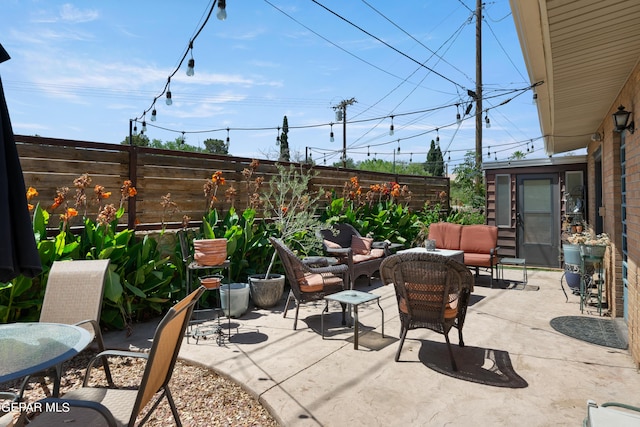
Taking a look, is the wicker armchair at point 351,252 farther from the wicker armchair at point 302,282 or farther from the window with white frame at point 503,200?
the window with white frame at point 503,200

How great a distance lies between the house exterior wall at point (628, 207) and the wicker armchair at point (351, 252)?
2.98 m

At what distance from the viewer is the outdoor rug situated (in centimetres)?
362

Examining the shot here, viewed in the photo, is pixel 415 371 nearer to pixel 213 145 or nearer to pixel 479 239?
pixel 479 239

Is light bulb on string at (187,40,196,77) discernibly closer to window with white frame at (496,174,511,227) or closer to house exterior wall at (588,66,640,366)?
house exterior wall at (588,66,640,366)

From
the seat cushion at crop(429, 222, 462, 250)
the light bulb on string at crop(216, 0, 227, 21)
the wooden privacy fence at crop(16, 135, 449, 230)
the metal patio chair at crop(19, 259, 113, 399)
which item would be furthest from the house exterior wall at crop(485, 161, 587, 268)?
the metal patio chair at crop(19, 259, 113, 399)

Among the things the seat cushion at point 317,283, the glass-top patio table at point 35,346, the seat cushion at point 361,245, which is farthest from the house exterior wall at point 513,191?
the glass-top patio table at point 35,346

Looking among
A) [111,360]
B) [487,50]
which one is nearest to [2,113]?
[111,360]

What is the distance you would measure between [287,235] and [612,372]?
3938mm

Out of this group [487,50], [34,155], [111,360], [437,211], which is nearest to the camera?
[111,360]

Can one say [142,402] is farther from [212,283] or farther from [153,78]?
[153,78]

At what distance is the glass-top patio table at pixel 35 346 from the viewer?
5.10ft

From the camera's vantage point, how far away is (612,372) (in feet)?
9.66

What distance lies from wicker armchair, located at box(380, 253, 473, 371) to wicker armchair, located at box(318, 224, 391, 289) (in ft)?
6.28

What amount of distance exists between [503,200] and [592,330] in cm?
505
